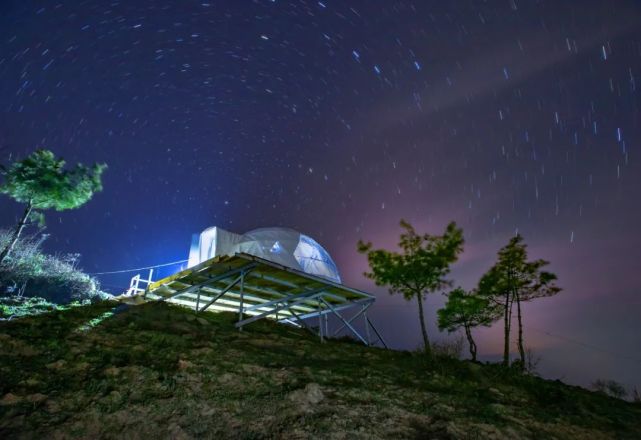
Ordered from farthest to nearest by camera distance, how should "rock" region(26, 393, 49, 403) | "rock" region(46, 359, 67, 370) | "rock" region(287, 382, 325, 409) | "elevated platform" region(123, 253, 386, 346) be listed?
"elevated platform" region(123, 253, 386, 346) < "rock" region(46, 359, 67, 370) < "rock" region(287, 382, 325, 409) < "rock" region(26, 393, 49, 403)

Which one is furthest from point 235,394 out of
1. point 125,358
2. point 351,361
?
point 351,361

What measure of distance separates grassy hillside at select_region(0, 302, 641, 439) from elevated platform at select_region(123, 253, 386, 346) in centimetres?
320

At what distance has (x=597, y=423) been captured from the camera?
5125mm

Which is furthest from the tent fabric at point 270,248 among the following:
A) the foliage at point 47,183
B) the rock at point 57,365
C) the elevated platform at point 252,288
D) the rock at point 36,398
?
the rock at point 36,398

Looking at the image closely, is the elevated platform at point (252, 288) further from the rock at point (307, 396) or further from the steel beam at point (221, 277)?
the rock at point (307, 396)

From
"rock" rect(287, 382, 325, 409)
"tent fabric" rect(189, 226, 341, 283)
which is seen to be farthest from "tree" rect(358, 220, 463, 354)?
"rock" rect(287, 382, 325, 409)

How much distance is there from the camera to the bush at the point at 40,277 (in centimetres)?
1919

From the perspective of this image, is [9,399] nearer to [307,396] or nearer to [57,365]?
[57,365]

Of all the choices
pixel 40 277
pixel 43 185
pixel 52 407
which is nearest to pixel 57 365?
pixel 52 407

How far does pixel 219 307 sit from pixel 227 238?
392cm

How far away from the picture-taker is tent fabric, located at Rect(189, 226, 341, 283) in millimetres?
16703

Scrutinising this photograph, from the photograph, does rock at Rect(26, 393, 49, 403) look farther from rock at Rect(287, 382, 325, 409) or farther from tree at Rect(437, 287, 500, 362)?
tree at Rect(437, 287, 500, 362)

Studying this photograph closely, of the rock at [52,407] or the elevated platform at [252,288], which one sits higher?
the elevated platform at [252,288]

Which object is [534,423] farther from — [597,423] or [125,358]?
[125,358]
